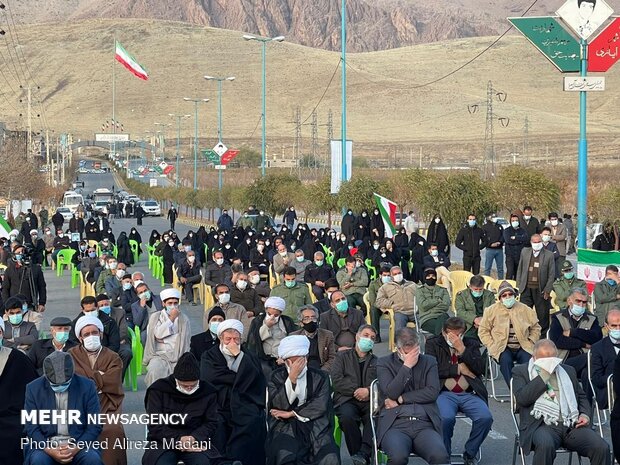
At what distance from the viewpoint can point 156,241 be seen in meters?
36.1

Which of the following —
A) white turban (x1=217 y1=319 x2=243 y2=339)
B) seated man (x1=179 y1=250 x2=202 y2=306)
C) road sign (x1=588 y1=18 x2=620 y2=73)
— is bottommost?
seated man (x1=179 y1=250 x2=202 y2=306)

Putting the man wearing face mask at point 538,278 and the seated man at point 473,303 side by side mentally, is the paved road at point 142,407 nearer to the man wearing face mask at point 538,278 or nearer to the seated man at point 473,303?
the seated man at point 473,303

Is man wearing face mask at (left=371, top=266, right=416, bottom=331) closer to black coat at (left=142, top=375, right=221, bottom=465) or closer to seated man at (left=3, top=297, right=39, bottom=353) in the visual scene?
seated man at (left=3, top=297, right=39, bottom=353)

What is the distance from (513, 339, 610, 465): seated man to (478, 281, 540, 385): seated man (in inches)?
156

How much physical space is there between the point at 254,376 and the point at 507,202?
2824 centimetres

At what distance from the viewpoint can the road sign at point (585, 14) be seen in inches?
869

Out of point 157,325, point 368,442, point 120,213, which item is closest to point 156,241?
point 157,325

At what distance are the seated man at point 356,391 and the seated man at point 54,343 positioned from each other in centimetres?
245

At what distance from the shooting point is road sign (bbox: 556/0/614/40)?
22.1 metres

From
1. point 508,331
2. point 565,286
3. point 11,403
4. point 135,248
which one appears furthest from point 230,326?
point 135,248

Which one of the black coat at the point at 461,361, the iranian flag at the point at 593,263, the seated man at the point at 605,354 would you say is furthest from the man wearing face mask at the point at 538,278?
the black coat at the point at 461,361

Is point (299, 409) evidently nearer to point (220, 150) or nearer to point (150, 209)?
point (220, 150)

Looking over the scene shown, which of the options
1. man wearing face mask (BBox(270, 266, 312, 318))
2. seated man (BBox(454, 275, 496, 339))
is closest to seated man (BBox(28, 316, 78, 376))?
seated man (BBox(454, 275, 496, 339))

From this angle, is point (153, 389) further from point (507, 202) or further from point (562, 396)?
point (507, 202)
